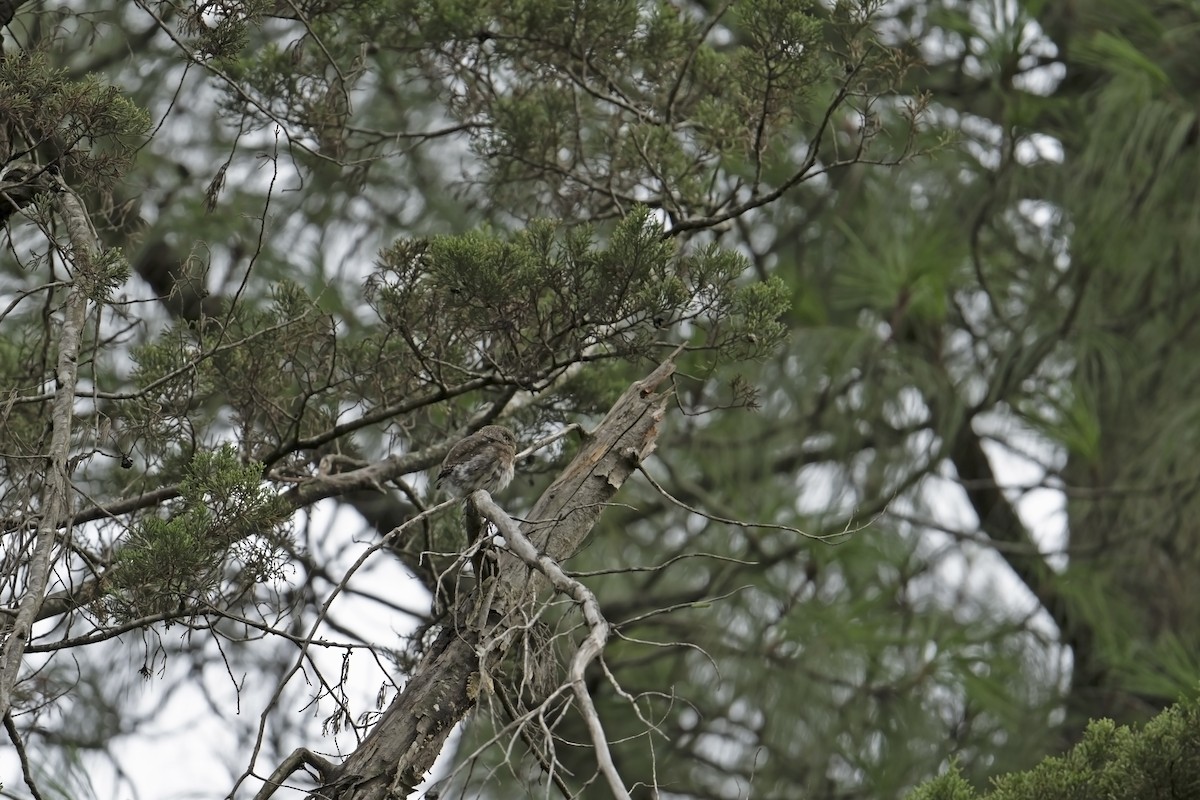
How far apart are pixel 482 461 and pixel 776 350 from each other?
0.98 m

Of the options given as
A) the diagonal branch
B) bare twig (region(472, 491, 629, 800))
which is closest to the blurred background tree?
the diagonal branch

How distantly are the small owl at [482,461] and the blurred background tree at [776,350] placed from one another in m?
0.09

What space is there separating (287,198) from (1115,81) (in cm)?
360

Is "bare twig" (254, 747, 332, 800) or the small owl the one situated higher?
the small owl

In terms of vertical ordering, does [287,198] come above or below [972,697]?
above

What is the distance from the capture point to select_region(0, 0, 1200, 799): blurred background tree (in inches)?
136

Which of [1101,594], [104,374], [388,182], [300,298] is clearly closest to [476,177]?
[300,298]

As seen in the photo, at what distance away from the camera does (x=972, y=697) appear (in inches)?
206

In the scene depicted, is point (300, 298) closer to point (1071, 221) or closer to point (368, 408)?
point (368, 408)

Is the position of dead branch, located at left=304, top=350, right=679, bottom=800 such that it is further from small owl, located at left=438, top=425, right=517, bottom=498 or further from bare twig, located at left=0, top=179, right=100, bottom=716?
bare twig, located at left=0, top=179, right=100, bottom=716

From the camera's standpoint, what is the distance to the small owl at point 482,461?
9.99 ft

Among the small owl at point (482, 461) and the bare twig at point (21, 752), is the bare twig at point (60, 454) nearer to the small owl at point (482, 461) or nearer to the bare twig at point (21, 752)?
the bare twig at point (21, 752)

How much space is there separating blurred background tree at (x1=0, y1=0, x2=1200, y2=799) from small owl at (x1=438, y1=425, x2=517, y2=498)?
88 millimetres

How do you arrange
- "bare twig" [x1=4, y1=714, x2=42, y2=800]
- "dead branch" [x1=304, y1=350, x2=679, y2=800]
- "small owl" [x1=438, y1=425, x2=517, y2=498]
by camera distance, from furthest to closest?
1. "small owl" [x1=438, y1=425, x2=517, y2=498]
2. "bare twig" [x1=4, y1=714, x2=42, y2=800]
3. "dead branch" [x1=304, y1=350, x2=679, y2=800]
